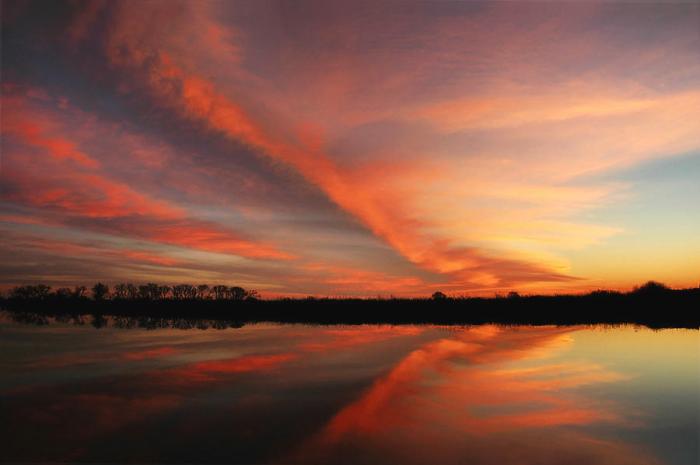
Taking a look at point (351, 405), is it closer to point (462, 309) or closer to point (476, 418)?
point (476, 418)

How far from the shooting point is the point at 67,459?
320 inches

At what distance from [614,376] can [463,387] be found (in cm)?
574

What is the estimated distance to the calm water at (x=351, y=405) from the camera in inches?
338

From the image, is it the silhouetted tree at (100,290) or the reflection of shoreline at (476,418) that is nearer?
the reflection of shoreline at (476,418)

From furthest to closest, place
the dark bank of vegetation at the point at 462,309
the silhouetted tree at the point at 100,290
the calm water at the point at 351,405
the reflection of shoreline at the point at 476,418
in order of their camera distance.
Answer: the silhouetted tree at the point at 100,290, the dark bank of vegetation at the point at 462,309, the calm water at the point at 351,405, the reflection of shoreline at the point at 476,418

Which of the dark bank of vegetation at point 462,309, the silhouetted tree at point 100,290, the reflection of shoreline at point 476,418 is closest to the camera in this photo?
the reflection of shoreline at point 476,418

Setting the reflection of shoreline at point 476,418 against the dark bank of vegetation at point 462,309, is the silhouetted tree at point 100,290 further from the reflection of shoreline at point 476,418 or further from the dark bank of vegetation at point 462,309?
the reflection of shoreline at point 476,418

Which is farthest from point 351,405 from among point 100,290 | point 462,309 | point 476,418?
point 100,290

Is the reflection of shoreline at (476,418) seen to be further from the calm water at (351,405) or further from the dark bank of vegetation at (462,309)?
the dark bank of vegetation at (462,309)

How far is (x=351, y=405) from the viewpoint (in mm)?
11445

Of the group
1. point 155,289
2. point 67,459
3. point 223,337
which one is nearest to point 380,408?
point 67,459

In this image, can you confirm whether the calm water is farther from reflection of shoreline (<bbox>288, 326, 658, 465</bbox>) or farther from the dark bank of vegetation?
the dark bank of vegetation

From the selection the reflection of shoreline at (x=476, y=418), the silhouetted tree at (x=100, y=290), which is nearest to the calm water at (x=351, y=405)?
the reflection of shoreline at (x=476, y=418)

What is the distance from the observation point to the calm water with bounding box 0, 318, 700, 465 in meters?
8.58
